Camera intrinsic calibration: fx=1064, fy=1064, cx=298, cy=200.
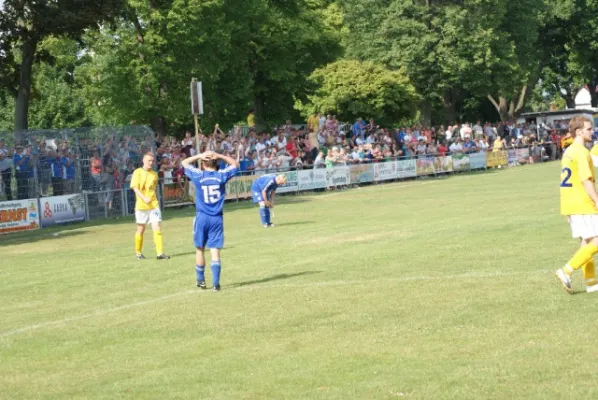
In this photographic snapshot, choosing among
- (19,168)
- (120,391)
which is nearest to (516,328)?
(120,391)

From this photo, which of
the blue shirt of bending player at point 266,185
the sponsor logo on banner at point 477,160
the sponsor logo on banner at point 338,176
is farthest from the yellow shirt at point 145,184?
the sponsor logo on banner at point 477,160

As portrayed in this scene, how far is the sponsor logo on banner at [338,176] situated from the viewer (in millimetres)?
45259

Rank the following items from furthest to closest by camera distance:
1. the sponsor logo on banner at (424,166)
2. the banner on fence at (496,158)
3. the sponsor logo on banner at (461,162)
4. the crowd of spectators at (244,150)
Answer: the banner on fence at (496,158)
the sponsor logo on banner at (461,162)
the sponsor logo on banner at (424,166)
the crowd of spectators at (244,150)

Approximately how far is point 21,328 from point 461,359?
20.0 ft

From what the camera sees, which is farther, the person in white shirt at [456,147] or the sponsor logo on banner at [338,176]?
the person in white shirt at [456,147]

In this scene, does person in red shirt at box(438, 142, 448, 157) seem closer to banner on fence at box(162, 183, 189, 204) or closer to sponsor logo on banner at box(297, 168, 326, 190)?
sponsor logo on banner at box(297, 168, 326, 190)

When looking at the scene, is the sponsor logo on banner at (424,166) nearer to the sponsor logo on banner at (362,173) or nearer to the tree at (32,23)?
the sponsor logo on banner at (362,173)

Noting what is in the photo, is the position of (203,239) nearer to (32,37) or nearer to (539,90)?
(32,37)

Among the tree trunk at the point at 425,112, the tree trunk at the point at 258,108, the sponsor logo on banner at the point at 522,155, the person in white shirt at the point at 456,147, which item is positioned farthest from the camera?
the tree trunk at the point at 425,112

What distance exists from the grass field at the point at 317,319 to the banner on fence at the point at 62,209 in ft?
28.2

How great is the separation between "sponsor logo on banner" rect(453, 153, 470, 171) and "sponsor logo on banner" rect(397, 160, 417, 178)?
465 centimetres

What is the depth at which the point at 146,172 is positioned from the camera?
21234 millimetres

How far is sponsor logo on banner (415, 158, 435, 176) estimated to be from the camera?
52406mm

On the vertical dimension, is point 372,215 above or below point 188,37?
below
